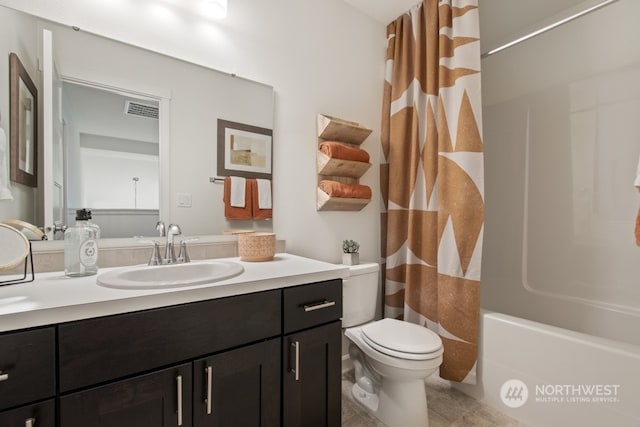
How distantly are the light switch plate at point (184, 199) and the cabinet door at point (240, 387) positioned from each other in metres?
0.74

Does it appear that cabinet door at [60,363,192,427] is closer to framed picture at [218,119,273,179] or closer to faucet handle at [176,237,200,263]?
faucet handle at [176,237,200,263]

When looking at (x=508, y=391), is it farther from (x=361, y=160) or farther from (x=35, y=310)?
(x=35, y=310)

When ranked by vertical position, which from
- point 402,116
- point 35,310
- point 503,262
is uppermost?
point 402,116

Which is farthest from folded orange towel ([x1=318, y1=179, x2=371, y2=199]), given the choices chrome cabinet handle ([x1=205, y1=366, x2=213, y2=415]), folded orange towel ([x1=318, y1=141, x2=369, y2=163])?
chrome cabinet handle ([x1=205, y1=366, x2=213, y2=415])

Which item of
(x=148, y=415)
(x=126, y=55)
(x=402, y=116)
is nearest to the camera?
(x=148, y=415)

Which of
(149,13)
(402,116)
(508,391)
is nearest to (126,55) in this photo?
(149,13)

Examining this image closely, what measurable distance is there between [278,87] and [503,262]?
6.55 ft

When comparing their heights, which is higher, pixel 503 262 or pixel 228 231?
pixel 228 231

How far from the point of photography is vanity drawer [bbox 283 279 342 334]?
1041 millimetres

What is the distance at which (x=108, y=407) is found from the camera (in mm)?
737

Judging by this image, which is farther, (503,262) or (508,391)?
(503,262)

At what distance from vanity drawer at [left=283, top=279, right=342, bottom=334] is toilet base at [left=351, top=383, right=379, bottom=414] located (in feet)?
2.30

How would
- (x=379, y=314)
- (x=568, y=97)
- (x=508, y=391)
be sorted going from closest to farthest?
(x=508, y=391), (x=568, y=97), (x=379, y=314)

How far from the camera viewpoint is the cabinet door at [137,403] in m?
0.70
